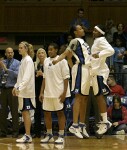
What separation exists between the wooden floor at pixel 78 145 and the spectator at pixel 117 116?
1521 millimetres

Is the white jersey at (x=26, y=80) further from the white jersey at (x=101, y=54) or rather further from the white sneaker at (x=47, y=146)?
the white jersey at (x=101, y=54)

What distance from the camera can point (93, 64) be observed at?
953 centimetres

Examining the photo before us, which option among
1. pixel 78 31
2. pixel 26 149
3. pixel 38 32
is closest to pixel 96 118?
pixel 78 31

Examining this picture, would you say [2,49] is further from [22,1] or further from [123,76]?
[123,76]

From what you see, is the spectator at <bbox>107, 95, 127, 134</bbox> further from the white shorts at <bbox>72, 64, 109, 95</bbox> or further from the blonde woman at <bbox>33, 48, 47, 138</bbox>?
the white shorts at <bbox>72, 64, 109, 95</bbox>

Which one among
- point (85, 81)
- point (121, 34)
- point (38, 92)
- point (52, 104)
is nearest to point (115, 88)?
point (38, 92)

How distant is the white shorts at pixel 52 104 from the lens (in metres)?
9.29

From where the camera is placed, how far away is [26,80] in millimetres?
9352

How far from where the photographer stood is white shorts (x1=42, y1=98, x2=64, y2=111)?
929cm

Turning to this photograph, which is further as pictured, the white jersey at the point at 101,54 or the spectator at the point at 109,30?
the spectator at the point at 109,30

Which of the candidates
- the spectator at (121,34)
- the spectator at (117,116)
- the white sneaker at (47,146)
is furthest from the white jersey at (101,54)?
the spectator at (121,34)

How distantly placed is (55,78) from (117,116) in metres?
3.14

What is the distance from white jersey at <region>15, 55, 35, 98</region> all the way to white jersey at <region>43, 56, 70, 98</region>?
0.29 metres

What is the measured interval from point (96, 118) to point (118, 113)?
89cm
